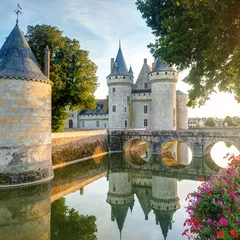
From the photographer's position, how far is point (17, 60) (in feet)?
36.7

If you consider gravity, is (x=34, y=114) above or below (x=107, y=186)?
above

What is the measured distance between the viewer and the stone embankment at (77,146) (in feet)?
52.4

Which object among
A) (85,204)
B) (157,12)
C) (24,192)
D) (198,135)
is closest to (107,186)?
(85,204)

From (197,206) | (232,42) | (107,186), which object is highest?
(232,42)

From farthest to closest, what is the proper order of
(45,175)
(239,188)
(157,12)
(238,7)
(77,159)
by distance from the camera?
(77,159), (45,175), (157,12), (238,7), (239,188)

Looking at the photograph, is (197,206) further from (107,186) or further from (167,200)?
(107,186)

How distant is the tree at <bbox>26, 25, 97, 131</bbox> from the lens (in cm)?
1684

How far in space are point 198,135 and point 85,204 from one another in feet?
45.3

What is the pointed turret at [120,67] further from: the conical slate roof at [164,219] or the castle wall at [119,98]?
the conical slate roof at [164,219]

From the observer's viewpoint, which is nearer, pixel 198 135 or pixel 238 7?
pixel 238 7

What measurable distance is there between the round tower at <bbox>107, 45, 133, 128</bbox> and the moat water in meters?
14.3

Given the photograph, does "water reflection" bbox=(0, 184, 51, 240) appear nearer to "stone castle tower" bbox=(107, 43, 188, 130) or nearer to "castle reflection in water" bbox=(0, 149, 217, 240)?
"castle reflection in water" bbox=(0, 149, 217, 240)

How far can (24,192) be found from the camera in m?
10.0

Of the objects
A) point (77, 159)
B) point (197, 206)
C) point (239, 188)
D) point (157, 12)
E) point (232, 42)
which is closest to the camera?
point (239, 188)
